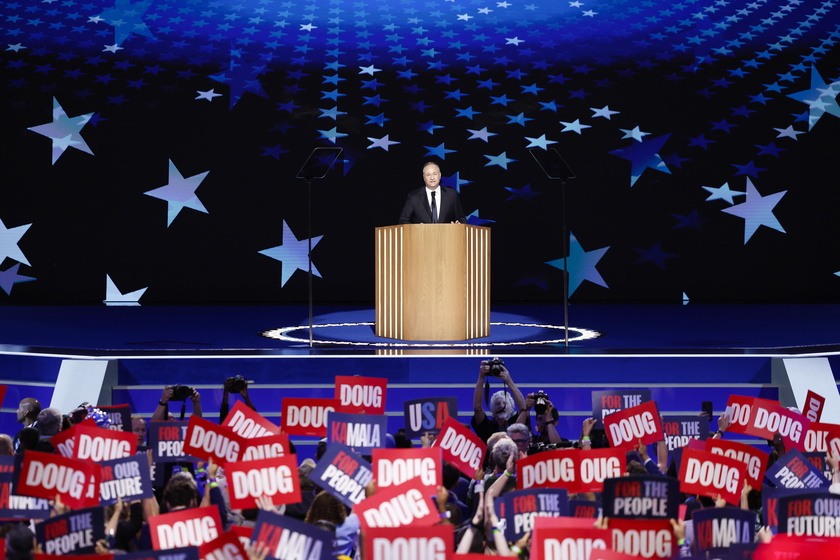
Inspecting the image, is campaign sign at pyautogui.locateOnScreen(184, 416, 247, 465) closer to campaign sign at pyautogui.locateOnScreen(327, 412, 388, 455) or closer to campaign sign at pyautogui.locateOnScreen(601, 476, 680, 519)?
campaign sign at pyautogui.locateOnScreen(327, 412, 388, 455)

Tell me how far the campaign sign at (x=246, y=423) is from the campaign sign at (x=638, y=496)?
1527 millimetres

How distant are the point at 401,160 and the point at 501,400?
21.7 ft

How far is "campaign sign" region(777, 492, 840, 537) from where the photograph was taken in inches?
108

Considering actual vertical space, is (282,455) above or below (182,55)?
below

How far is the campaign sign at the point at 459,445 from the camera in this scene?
384cm

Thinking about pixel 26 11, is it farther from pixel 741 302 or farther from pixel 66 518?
pixel 66 518

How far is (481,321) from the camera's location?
26.4 ft

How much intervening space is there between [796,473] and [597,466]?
0.66 metres

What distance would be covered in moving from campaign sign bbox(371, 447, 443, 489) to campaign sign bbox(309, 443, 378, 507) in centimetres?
7

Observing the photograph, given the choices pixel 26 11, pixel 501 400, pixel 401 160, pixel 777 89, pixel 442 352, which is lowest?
pixel 501 400

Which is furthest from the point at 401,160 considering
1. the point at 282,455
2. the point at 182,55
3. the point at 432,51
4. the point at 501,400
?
the point at 282,455

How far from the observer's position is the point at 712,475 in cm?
340

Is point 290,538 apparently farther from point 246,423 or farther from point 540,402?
point 540,402

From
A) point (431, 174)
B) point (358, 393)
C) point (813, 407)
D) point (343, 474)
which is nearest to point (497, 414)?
point (358, 393)
